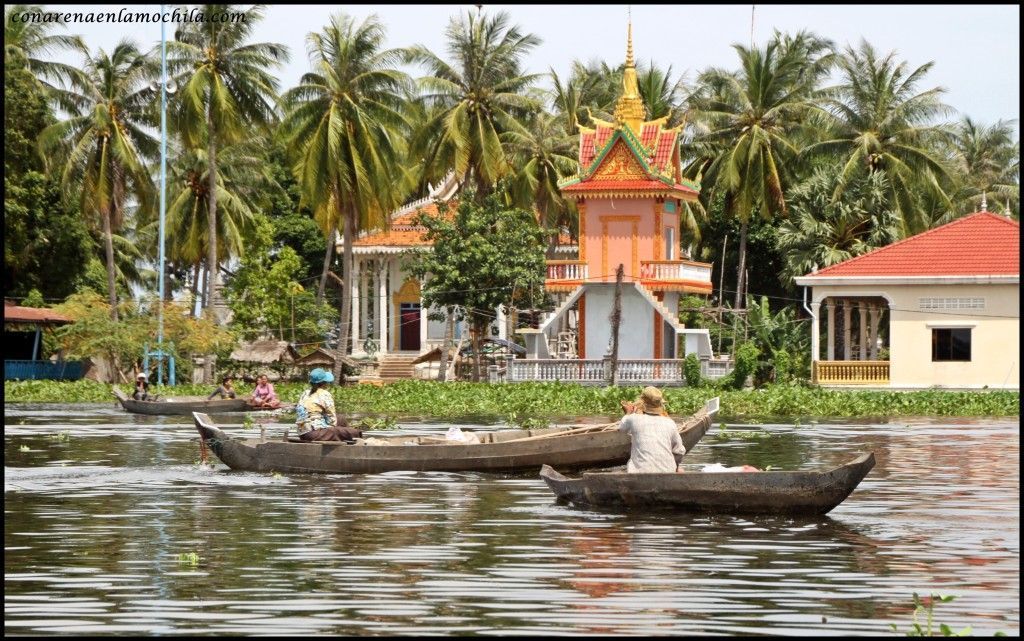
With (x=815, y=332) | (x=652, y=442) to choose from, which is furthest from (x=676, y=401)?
(x=652, y=442)

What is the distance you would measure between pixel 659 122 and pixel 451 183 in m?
15.5

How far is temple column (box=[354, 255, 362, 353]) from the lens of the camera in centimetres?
5975

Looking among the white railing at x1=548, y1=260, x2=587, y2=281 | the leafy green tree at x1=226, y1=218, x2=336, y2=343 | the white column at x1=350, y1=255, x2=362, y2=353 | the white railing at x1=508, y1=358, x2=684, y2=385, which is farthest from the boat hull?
the white column at x1=350, y1=255, x2=362, y2=353

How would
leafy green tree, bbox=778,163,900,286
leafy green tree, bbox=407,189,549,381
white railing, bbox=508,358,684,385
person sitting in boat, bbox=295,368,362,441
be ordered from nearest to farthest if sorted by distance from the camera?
person sitting in boat, bbox=295,368,362,441 < white railing, bbox=508,358,684,385 < leafy green tree, bbox=407,189,549,381 < leafy green tree, bbox=778,163,900,286

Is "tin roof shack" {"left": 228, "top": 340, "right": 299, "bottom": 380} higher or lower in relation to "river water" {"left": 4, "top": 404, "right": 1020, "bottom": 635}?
higher

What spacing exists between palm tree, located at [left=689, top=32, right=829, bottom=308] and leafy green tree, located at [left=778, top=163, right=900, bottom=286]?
142cm

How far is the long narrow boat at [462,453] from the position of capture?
74.0ft

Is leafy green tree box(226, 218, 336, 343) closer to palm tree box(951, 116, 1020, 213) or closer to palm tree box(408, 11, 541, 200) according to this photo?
palm tree box(408, 11, 541, 200)

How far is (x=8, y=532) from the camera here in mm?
16953

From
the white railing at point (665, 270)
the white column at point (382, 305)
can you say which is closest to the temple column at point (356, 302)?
the white column at point (382, 305)

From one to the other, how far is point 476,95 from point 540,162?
154 inches

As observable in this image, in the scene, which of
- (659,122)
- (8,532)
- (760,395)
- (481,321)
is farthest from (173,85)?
(8,532)

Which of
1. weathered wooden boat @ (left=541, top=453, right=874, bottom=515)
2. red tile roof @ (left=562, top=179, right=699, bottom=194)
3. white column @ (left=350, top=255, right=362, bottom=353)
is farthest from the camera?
white column @ (left=350, top=255, right=362, bottom=353)

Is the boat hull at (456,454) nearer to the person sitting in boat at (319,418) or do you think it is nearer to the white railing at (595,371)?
the person sitting in boat at (319,418)
